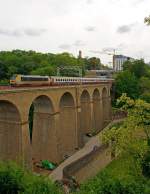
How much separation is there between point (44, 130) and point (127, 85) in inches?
1055

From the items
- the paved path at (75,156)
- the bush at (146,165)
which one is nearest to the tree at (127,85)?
the paved path at (75,156)

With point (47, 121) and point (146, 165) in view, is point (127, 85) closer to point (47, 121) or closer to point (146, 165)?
point (47, 121)

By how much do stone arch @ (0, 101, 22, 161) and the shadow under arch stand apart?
5.49 metres

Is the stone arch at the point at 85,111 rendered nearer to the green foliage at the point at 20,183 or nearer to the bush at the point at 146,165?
the bush at the point at 146,165

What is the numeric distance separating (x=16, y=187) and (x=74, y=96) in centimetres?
2352

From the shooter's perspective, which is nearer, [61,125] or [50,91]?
[50,91]

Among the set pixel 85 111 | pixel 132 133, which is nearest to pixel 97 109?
pixel 85 111

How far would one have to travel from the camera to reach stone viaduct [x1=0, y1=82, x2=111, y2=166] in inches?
1038

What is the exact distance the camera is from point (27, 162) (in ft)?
89.7

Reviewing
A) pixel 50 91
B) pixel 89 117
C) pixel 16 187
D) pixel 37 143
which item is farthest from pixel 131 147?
pixel 89 117

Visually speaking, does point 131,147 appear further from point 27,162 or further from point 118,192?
point 27,162

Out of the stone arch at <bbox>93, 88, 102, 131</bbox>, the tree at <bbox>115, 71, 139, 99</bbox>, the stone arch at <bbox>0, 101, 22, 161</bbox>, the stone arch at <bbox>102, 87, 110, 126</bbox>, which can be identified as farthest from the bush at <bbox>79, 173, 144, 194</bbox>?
the tree at <bbox>115, 71, 139, 99</bbox>

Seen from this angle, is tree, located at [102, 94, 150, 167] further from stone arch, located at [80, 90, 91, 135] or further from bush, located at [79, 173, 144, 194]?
stone arch, located at [80, 90, 91, 135]

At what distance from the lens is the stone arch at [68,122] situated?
122 feet
